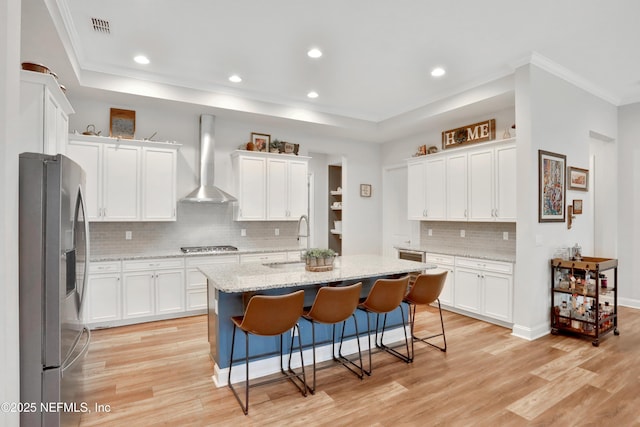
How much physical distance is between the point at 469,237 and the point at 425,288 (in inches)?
93.8

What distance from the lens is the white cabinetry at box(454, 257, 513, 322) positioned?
14.0 ft

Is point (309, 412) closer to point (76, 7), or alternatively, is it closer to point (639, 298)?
point (76, 7)

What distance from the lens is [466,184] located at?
4.92m

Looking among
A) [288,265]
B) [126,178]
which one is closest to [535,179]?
[288,265]

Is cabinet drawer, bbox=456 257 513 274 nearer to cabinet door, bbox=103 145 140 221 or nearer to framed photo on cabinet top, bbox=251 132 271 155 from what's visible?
framed photo on cabinet top, bbox=251 132 271 155

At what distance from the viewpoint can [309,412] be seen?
2455mm

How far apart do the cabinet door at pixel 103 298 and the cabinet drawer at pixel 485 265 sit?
4538 mm

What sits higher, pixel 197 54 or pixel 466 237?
pixel 197 54

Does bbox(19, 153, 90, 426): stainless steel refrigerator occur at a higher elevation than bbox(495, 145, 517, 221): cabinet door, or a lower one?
lower

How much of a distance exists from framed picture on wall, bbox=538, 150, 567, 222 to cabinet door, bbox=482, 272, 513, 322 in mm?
894

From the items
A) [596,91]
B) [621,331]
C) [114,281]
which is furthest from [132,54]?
[621,331]

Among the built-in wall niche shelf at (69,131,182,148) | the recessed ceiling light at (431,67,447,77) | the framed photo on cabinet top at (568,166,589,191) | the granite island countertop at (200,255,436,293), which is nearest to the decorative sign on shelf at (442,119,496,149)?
the framed photo on cabinet top at (568,166,589,191)

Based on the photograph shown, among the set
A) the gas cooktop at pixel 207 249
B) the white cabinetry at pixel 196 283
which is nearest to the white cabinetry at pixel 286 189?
the gas cooktop at pixel 207 249

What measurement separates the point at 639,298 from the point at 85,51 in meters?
7.86
